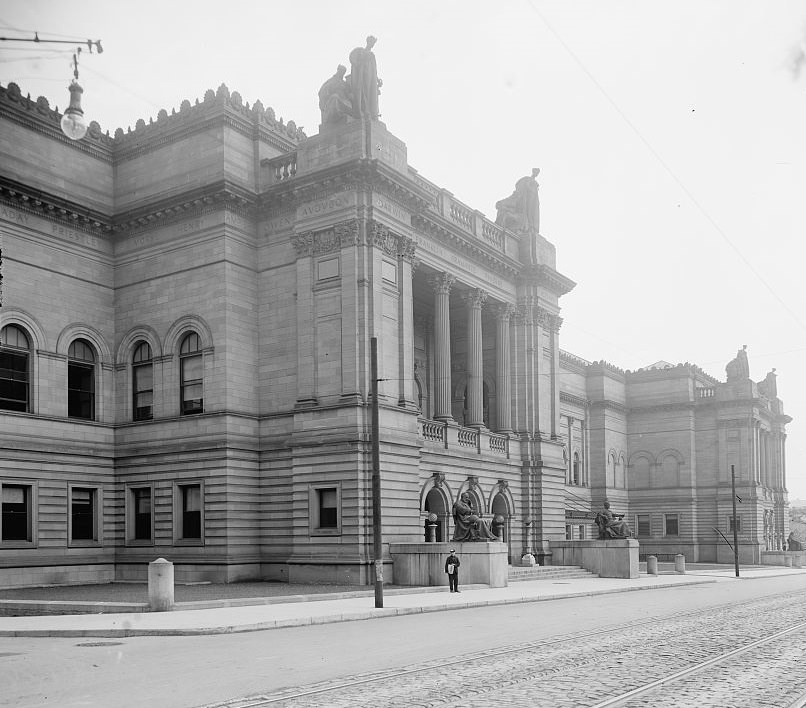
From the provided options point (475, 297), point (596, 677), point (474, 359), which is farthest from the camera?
point (475, 297)

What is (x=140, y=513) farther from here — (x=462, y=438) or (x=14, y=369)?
(x=462, y=438)

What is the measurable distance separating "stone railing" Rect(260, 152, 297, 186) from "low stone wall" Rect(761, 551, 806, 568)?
188ft

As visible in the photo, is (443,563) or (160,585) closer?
(160,585)

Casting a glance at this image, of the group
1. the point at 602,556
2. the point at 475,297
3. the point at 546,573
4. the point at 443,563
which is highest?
the point at 475,297

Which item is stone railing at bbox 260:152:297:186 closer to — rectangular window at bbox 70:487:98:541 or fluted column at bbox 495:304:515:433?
rectangular window at bbox 70:487:98:541

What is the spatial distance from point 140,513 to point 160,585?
17060 millimetres

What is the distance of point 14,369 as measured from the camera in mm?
39156

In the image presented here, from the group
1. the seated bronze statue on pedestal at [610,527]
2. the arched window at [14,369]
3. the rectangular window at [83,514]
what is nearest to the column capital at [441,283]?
the seated bronze statue on pedestal at [610,527]

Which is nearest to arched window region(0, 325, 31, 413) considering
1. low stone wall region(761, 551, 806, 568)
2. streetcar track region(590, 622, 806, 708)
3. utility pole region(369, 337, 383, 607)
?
utility pole region(369, 337, 383, 607)

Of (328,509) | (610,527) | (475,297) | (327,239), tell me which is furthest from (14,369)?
(610,527)

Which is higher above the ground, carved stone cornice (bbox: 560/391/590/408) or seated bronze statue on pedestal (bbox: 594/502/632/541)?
carved stone cornice (bbox: 560/391/590/408)

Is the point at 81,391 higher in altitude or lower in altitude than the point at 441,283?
lower

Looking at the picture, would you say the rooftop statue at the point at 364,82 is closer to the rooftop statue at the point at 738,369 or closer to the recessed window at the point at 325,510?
the recessed window at the point at 325,510

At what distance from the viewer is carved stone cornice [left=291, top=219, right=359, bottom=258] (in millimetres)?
39500
